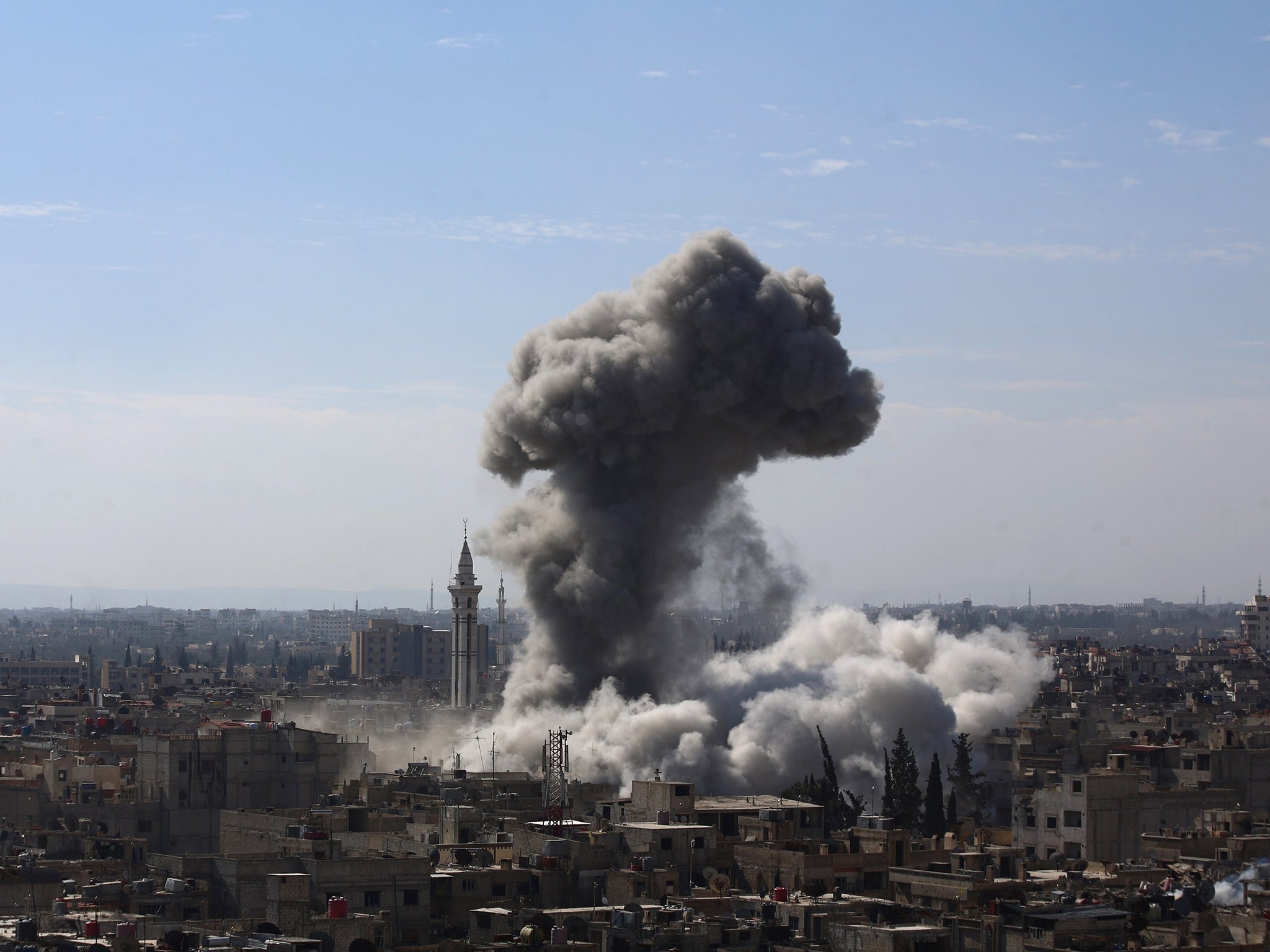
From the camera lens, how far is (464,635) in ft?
261

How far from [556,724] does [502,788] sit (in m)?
10.7

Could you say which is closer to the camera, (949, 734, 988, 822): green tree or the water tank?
the water tank

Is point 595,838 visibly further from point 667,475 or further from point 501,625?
point 501,625

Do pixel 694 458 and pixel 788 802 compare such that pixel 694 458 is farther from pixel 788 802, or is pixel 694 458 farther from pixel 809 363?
pixel 788 802

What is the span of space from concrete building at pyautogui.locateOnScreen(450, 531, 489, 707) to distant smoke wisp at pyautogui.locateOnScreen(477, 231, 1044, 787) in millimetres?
11192

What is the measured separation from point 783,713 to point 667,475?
9.12 metres

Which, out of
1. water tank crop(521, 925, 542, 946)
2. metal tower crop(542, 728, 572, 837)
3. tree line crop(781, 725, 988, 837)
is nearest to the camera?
water tank crop(521, 925, 542, 946)

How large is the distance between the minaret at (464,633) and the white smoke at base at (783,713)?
9457 millimetres

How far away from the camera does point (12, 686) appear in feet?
349

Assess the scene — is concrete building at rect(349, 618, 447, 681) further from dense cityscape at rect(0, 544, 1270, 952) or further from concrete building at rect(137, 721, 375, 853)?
concrete building at rect(137, 721, 375, 853)

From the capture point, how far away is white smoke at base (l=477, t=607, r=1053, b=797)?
56188mm

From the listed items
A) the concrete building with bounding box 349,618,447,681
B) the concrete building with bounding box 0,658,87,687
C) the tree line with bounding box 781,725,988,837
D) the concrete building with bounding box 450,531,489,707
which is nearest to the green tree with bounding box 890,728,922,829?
the tree line with bounding box 781,725,988,837

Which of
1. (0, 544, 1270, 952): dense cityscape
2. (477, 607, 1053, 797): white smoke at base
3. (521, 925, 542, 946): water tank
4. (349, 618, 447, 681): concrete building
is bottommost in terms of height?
(521, 925, 542, 946): water tank

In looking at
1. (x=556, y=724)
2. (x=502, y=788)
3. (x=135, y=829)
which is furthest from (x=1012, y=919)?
(x=556, y=724)
